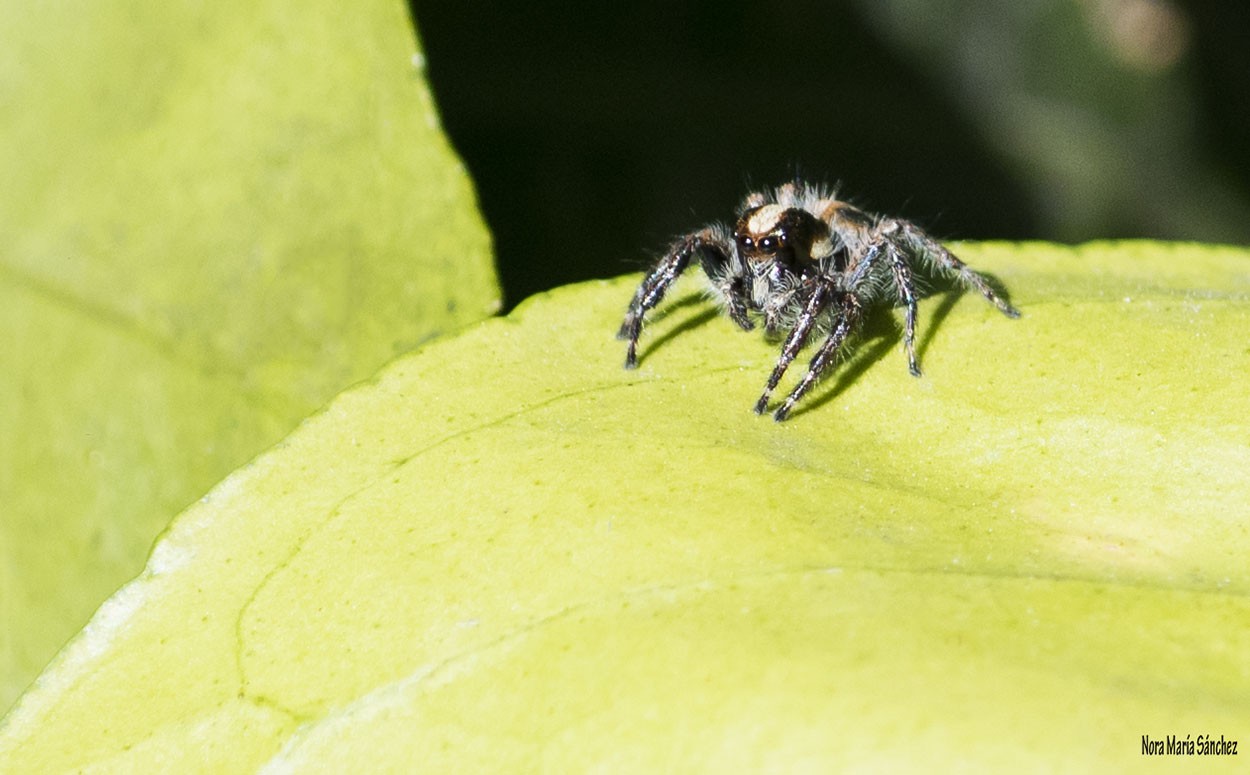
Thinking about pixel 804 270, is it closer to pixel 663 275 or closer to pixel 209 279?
pixel 663 275

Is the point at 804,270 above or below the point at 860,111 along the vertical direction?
above

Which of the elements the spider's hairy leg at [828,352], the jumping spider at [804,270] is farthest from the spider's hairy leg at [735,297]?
the spider's hairy leg at [828,352]

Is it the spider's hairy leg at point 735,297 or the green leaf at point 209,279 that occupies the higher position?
the green leaf at point 209,279

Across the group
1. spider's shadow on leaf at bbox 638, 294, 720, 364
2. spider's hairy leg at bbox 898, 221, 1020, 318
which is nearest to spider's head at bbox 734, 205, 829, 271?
spider's hairy leg at bbox 898, 221, 1020, 318

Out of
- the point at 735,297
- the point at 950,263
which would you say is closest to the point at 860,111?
the point at 950,263

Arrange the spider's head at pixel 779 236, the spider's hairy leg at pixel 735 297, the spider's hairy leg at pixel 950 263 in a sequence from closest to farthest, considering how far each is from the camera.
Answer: the spider's hairy leg at pixel 950 263 < the spider's hairy leg at pixel 735 297 < the spider's head at pixel 779 236

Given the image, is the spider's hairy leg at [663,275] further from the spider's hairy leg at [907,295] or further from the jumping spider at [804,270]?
the spider's hairy leg at [907,295]
